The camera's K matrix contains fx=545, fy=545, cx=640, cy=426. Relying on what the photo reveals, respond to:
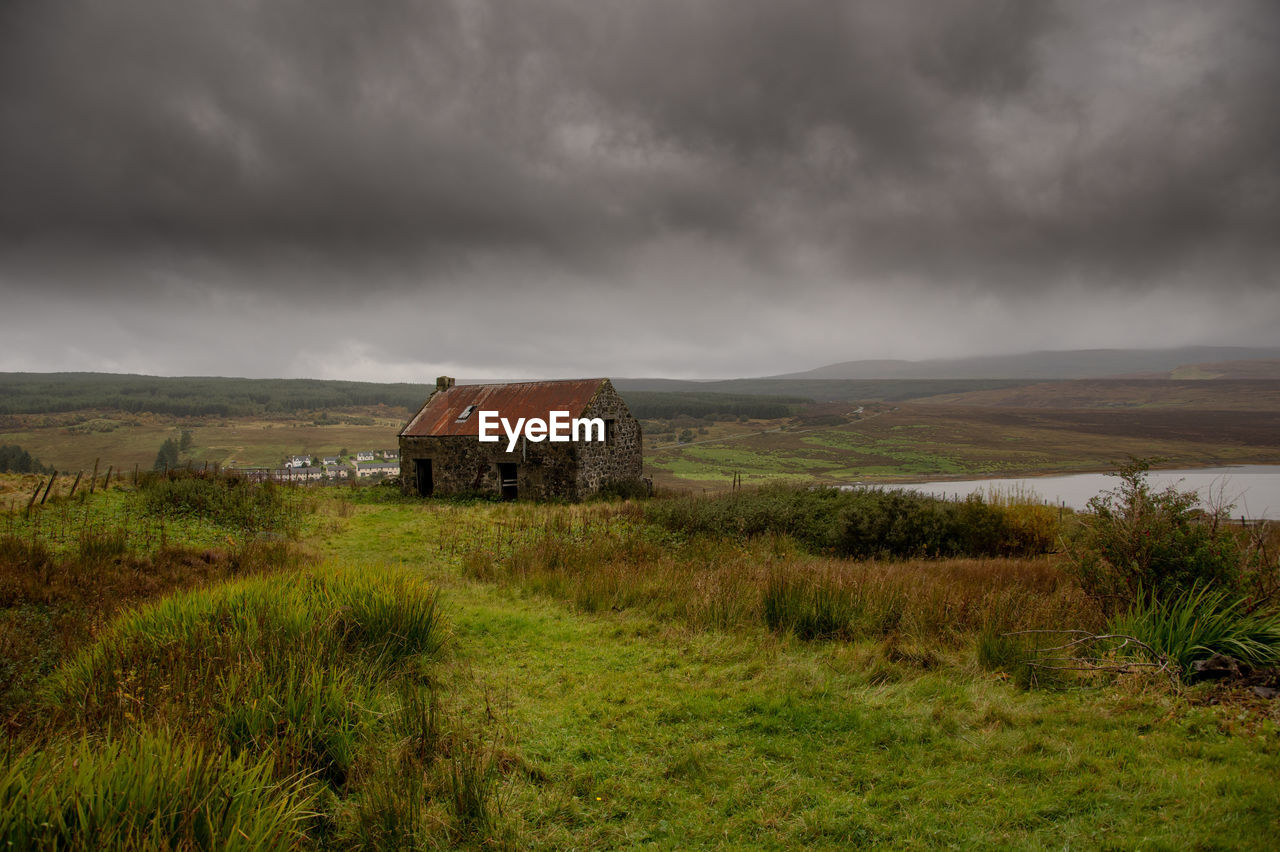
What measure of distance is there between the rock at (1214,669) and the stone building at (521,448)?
1930 centimetres

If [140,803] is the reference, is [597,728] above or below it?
below

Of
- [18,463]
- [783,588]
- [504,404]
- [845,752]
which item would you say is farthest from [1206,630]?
[18,463]

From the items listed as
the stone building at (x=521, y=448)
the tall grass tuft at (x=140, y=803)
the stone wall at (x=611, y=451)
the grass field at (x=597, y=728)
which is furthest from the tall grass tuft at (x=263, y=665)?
the stone wall at (x=611, y=451)

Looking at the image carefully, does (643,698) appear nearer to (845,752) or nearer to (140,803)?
(845,752)

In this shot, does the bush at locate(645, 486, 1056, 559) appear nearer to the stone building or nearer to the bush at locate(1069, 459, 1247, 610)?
the bush at locate(1069, 459, 1247, 610)

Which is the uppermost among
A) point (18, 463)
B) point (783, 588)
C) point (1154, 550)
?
point (1154, 550)

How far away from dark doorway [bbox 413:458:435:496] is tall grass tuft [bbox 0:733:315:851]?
22.7 meters

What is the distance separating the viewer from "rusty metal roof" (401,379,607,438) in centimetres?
2409

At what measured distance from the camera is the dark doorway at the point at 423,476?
25.1 m

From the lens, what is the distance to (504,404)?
82.6ft

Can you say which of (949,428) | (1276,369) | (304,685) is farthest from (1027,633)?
(1276,369)

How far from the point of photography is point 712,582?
28.1 ft

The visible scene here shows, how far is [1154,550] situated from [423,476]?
81.1ft

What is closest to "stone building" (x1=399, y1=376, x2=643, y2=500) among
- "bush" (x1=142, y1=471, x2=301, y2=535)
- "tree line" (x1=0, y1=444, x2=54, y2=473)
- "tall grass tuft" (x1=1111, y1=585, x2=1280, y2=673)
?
"bush" (x1=142, y1=471, x2=301, y2=535)
